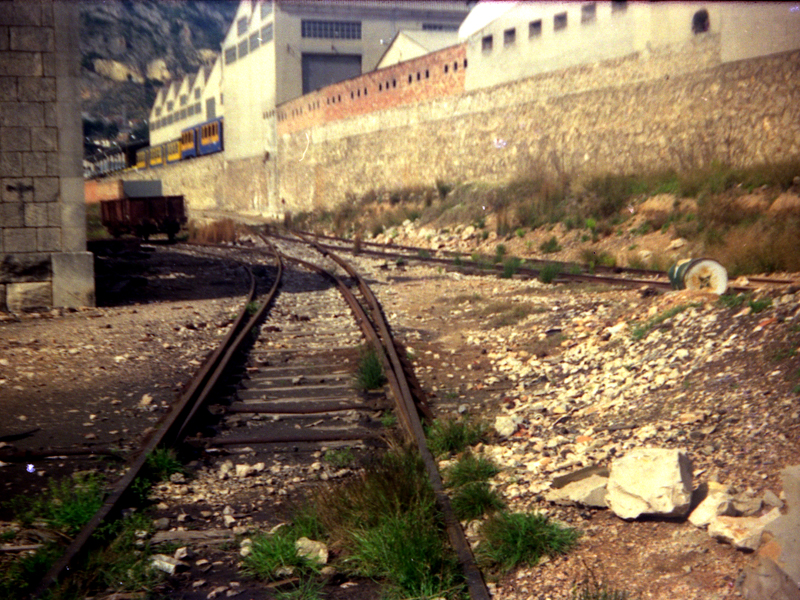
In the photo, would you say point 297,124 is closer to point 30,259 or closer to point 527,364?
point 30,259

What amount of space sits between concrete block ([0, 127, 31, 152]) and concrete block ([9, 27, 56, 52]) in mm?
1187

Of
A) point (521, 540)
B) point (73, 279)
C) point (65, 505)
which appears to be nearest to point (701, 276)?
point (521, 540)

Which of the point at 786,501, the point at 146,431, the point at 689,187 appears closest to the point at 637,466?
the point at 786,501

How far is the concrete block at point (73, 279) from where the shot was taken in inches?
451

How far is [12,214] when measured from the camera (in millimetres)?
11117

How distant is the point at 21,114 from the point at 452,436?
29.8ft

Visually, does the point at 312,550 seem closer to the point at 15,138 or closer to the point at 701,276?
the point at 701,276

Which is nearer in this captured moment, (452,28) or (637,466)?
(637,466)

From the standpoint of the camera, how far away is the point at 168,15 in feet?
423

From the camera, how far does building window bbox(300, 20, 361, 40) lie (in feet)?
154

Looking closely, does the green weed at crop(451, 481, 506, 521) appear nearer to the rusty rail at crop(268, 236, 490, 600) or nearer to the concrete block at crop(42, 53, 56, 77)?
the rusty rail at crop(268, 236, 490, 600)

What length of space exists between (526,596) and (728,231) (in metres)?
13.1

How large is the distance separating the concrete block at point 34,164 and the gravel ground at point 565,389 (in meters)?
2.20

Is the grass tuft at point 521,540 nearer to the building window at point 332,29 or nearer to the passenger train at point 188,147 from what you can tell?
the building window at point 332,29
